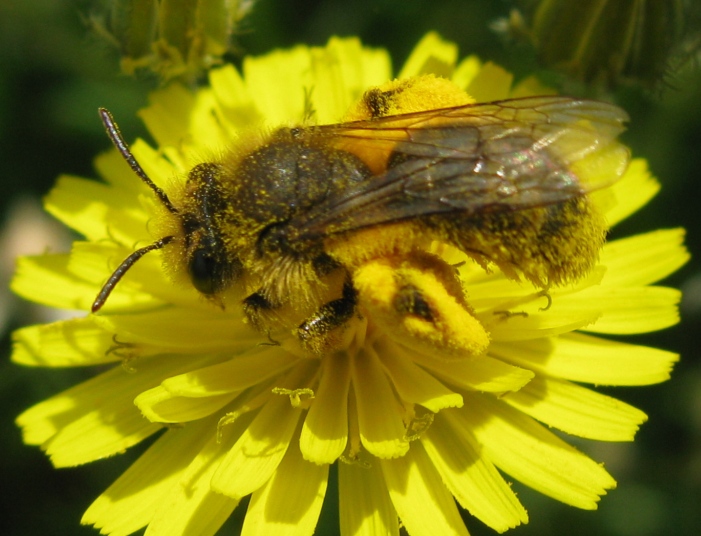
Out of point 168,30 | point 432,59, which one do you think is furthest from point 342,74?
point 168,30

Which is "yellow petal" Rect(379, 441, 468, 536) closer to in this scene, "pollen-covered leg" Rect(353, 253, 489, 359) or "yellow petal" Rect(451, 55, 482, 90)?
"pollen-covered leg" Rect(353, 253, 489, 359)

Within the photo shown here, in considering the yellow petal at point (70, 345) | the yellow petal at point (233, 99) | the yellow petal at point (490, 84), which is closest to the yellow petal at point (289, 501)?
the yellow petal at point (70, 345)

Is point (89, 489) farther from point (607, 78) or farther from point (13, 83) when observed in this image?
point (607, 78)

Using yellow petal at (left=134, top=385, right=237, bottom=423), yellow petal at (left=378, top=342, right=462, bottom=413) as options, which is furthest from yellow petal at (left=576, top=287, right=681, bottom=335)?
yellow petal at (left=134, top=385, right=237, bottom=423)

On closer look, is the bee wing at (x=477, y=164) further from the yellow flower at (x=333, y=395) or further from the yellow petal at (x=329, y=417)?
the yellow petal at (x=329, y=417)

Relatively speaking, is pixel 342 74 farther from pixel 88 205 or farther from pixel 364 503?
pixel 364 503
